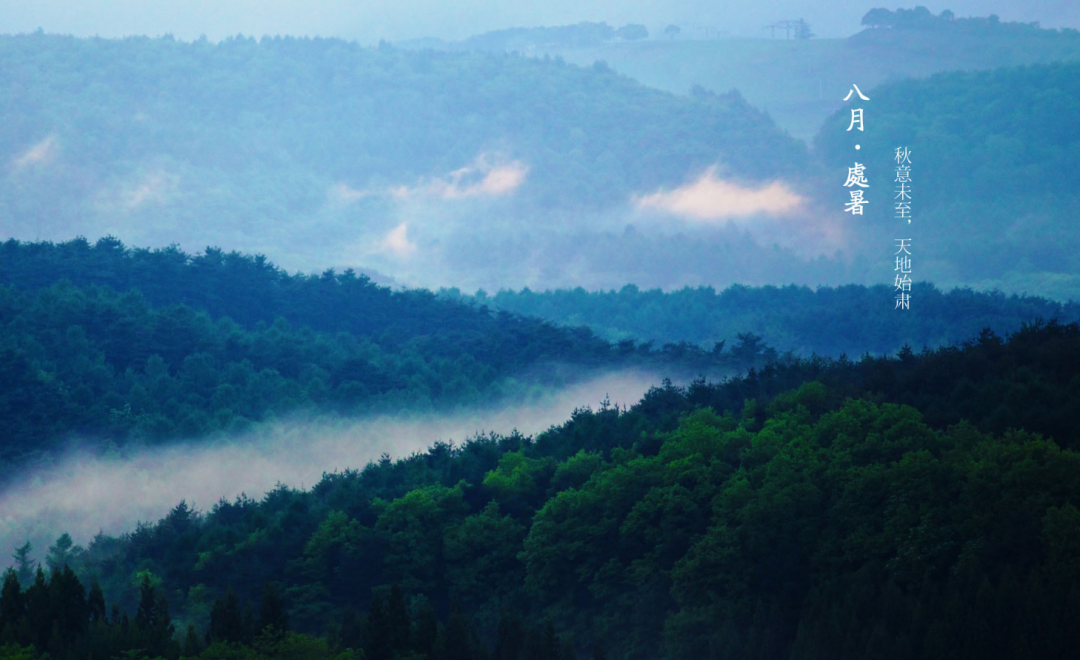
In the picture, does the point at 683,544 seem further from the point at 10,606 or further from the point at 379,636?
the point at 10,606

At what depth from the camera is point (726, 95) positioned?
590 ft

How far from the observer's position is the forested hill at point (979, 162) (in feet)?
454

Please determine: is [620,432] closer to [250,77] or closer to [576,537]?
[576,537]

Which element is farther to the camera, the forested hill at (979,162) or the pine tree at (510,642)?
the forested hill at (979,162)

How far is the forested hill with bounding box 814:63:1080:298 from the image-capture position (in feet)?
454

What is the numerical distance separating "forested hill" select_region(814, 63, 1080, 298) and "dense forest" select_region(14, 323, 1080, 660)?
296 ft

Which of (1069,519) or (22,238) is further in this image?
(22,238)

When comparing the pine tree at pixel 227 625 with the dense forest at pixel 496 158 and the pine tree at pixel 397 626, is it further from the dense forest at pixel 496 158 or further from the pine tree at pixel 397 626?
the dense forest at pixel 496 158

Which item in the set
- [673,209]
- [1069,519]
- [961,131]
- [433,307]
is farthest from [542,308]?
[1069,519]

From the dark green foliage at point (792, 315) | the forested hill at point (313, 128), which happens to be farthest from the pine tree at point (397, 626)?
the forested hill at point (313, 128)

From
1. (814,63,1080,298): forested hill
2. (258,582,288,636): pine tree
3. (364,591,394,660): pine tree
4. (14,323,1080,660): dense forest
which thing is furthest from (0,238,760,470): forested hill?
Answer: (814,63,1080,298): forested hill

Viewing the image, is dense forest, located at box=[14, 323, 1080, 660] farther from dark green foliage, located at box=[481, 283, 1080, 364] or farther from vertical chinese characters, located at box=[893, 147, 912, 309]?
vertical chinese characters, located at box=[893, 147, 912, 309]

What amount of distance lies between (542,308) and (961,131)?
54.0m

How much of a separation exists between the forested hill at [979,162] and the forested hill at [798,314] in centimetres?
2399
